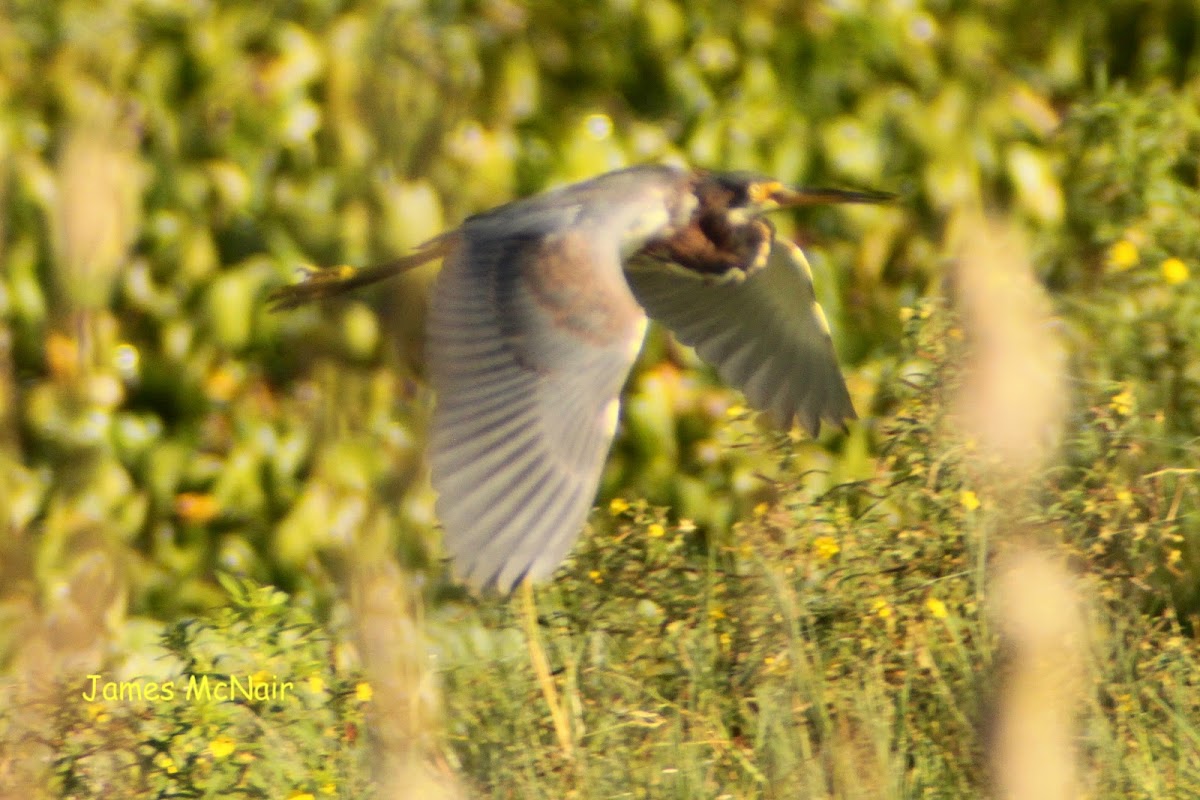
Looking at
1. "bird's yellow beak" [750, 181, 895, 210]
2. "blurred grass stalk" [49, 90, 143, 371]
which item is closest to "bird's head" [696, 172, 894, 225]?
"bird's yellow beak" [750, 181, 895, 210]

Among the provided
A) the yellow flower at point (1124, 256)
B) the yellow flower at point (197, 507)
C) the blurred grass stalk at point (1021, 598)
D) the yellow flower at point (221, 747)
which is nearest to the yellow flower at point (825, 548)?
the blurred grass stalk at point (1021, 598)

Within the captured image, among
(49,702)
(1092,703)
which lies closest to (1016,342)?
(1092,703)

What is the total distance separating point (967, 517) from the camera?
300 cm

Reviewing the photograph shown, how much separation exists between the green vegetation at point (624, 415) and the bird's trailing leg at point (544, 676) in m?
0.02

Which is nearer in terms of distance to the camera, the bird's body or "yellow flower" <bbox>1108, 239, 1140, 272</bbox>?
the bird's body

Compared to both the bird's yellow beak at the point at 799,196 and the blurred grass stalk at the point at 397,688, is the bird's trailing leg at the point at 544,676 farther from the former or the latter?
the bird's yellow beak at the point at 799,196

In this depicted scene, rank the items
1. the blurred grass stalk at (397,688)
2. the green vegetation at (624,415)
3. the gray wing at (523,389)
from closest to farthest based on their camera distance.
Answer: the blurred grass stalk at (397,688) → the gray wing at (523,389) → the green vegetation at (624,415)

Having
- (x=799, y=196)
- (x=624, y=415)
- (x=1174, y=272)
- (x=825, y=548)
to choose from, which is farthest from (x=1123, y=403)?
(x=624, y=415)

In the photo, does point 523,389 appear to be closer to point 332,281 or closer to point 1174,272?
point 332,281

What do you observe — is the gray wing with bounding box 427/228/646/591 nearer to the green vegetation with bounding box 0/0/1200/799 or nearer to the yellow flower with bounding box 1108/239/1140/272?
the green vegetation with bounding box 0/0/1200/799

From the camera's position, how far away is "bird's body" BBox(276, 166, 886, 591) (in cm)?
283

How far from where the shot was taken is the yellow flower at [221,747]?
281 centimetres

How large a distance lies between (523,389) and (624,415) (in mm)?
899

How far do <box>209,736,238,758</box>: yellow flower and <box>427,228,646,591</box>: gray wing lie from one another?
45 cm
